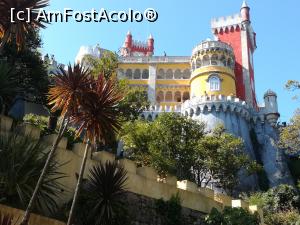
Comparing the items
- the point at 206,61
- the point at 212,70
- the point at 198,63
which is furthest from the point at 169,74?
the point at 212,70

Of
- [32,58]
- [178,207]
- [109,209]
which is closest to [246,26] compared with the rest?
[32,58]

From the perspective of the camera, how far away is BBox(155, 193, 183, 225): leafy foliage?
18766mm

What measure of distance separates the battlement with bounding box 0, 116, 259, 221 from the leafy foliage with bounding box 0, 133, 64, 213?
3.49 ft

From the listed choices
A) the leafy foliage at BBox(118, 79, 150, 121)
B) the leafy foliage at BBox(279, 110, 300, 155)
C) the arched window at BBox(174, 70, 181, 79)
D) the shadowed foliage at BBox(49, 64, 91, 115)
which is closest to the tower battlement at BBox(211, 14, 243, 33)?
the arched window at BBox(174, 70, 181, 79)

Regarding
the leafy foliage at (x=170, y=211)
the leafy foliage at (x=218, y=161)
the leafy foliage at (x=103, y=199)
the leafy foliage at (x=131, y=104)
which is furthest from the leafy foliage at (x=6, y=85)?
the leafy foliage at (x=131, y=104)

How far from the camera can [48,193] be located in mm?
14258

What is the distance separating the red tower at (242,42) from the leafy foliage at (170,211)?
42.7 meters

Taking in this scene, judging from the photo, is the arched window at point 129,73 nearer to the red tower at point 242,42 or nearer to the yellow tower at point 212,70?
the yellow tower at point 212,70

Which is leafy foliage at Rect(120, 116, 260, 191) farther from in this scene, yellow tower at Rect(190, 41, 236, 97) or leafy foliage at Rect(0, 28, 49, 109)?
yellow tower at Rect(190, 41, 236, 97)

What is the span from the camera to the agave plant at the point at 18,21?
15867mm

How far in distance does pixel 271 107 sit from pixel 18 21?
43.1m

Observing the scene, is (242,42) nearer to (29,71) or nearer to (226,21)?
(226,21)

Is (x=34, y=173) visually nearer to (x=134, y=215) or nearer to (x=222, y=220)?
(x=134, y=215)

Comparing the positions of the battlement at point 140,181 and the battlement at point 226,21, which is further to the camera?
the battlement at point 226,21
